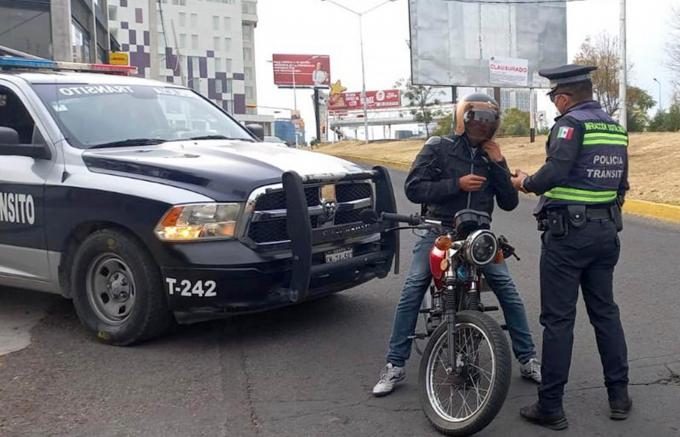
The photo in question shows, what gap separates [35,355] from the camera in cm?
520

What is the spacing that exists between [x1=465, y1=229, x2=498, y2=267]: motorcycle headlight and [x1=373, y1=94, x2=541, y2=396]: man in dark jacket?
1.43 ft

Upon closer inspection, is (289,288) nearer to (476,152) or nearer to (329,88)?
(476,152)

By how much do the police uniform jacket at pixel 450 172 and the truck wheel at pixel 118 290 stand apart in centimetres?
189

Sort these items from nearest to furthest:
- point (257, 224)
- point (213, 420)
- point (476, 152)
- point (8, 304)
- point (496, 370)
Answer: point (496, 370) → point (213, 420) → point (476, 152) → point (257, 224) → point (8, 304)

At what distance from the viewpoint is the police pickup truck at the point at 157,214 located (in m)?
4.96

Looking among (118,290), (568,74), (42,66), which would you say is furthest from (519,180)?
(42,66)

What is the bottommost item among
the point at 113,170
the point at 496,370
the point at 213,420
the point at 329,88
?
the point at 213,420

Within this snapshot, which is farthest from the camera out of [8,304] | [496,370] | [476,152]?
[8,304]

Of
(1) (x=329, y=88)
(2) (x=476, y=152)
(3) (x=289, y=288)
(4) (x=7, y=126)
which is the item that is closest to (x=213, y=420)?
(3) (x=289, y=288)

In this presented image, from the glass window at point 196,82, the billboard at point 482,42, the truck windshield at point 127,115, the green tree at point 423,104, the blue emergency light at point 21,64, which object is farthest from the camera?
the glass window at point 196,82

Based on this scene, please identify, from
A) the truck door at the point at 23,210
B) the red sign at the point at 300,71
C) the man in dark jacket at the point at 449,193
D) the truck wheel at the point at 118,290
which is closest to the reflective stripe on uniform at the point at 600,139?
the man in dark jacket at the point at 449,193

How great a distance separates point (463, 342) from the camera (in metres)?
3.91

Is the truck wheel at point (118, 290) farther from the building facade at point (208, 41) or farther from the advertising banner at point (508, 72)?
the building facade at point (208, 41)

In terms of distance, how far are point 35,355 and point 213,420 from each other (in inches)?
71.3
